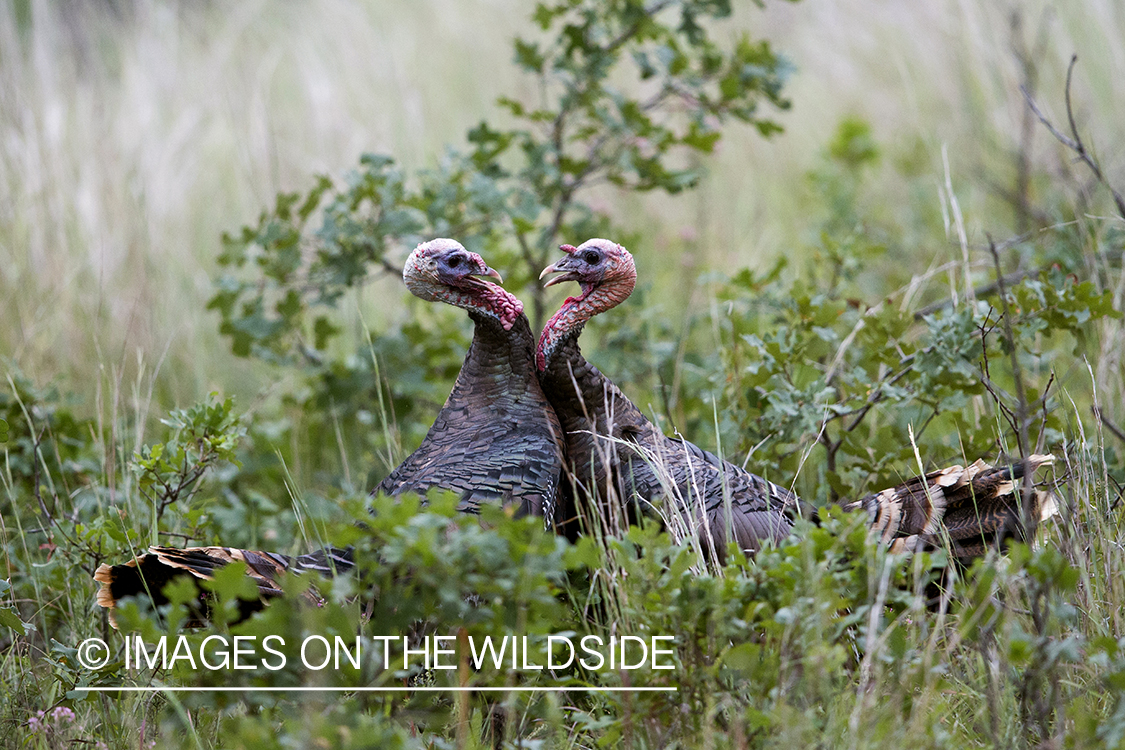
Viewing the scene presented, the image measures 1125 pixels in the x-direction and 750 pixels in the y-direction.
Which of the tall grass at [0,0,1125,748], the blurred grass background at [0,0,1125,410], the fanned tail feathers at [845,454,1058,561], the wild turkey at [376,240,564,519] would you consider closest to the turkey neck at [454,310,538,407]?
the wild turkey at [376,240,564,519]

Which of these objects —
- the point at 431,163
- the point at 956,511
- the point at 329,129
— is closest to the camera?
the point at 956,511

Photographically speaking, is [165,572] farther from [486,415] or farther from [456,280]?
[456,280]

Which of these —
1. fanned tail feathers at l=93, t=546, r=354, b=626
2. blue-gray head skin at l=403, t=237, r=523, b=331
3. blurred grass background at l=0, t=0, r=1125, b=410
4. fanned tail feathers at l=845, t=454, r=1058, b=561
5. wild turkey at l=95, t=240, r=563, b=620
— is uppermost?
blurred grass background at l=0, t=0, r=1125, b=410

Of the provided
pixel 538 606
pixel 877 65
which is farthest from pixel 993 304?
pixel 877 65

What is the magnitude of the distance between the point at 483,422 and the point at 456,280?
17.7 inches

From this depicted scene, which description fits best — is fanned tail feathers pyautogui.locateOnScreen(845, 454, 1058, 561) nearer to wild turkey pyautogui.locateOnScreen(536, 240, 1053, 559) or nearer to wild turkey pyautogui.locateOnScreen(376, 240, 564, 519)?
wild turkey pyautogui.locateOnScreen(536, 240, 1053, 559)

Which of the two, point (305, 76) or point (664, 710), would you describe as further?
point (305, 76)

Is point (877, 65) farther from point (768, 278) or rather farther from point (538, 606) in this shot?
point (538, 606)

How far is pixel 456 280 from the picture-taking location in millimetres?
3104

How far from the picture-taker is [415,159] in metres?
6.51

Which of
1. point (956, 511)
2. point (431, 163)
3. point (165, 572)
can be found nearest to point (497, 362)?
point (165, 572)

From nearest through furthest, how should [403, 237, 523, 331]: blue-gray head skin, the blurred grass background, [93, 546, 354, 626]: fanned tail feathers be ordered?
[93, 546, 354, 626]: fanned tail feathers → [403, 237, 523, 331]: blue-gray head skin → the blurred grass background

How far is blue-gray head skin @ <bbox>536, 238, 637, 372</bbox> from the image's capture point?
3168 mm

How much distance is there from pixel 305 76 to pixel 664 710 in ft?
19.8
